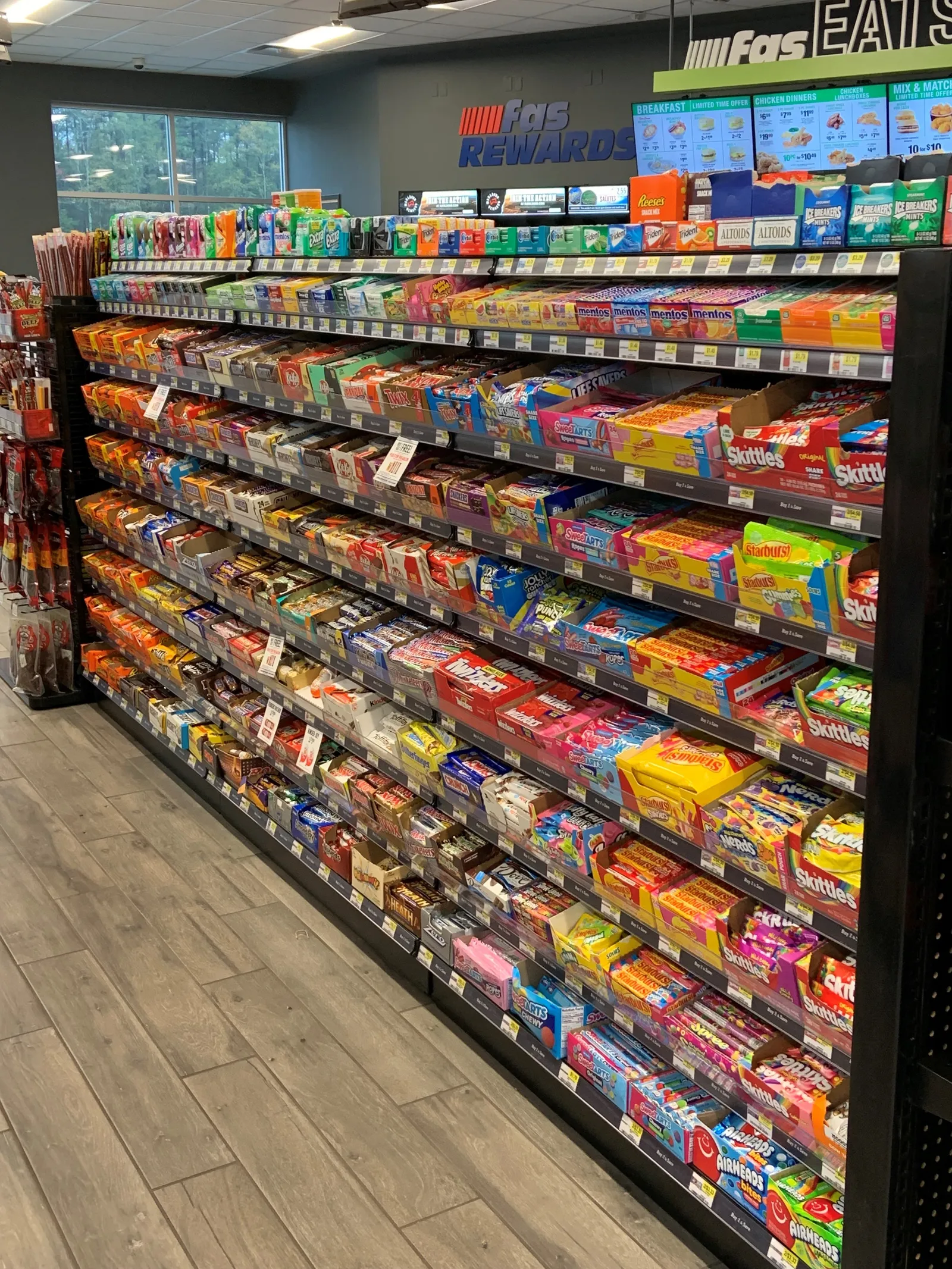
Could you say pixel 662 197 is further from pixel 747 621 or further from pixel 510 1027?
pixel 510 1027

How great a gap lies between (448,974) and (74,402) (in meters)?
3.73

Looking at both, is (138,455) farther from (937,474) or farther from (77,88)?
(77,88)

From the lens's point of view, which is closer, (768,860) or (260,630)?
(768,860)

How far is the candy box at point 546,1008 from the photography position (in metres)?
2.86

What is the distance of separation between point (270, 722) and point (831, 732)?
2519 mm

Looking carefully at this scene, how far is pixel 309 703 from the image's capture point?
395 cm

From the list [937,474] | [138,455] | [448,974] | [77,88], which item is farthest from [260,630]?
[77,88]

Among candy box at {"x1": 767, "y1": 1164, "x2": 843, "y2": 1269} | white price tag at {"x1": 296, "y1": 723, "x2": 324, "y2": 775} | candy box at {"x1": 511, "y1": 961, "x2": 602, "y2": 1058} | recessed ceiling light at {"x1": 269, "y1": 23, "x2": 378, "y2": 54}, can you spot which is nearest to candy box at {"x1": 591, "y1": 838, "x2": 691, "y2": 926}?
candy box at {"x1": 511, "y1": 961, "x2": 602, "y2": 1058}

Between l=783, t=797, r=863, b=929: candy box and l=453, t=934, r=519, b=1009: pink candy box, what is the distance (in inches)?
41.5

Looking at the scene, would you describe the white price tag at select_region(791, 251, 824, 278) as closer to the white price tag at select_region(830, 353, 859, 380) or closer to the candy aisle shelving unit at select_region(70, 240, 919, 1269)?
the candy aisle shelving unit at select_region(70, 240, 919, 1269)

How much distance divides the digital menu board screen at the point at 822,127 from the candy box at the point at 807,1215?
22.4ft

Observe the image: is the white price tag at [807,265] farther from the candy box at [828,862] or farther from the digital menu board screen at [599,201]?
the candy box at [828,862]

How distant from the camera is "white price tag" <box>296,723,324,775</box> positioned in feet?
13.0

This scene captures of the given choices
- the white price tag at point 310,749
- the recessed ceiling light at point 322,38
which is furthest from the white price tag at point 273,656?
the recessed ceiling light at point 322,38
